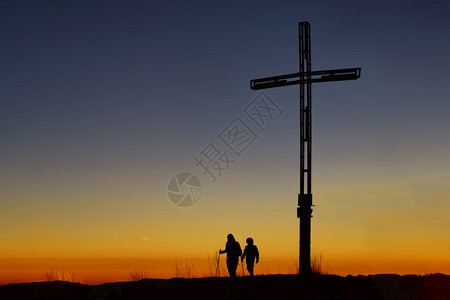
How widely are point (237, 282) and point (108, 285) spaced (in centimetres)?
377

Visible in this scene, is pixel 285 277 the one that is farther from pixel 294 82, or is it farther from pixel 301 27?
pixel 301 27

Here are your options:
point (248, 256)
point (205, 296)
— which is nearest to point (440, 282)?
point (248, 256)

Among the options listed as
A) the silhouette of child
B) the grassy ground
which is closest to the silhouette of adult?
the silhouette of child

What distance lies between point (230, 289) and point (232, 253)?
158 inches

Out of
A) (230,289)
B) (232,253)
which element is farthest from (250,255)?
(230,289)

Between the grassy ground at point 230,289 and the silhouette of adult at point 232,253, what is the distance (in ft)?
9.82

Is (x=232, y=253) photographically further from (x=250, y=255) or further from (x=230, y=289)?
(x=230, y=289)

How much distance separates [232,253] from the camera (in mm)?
20859

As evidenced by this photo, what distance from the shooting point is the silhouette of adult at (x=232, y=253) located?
68.3 feet

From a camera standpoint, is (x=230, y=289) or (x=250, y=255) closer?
(x=230, y=289)

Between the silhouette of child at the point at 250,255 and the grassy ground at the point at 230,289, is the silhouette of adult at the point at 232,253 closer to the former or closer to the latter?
the silhouette of child at the point at 250,255

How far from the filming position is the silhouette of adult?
20.8m

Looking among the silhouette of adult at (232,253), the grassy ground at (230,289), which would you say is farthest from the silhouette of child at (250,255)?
the grassy ground at (230,289)

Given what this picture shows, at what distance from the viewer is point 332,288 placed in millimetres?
17609
